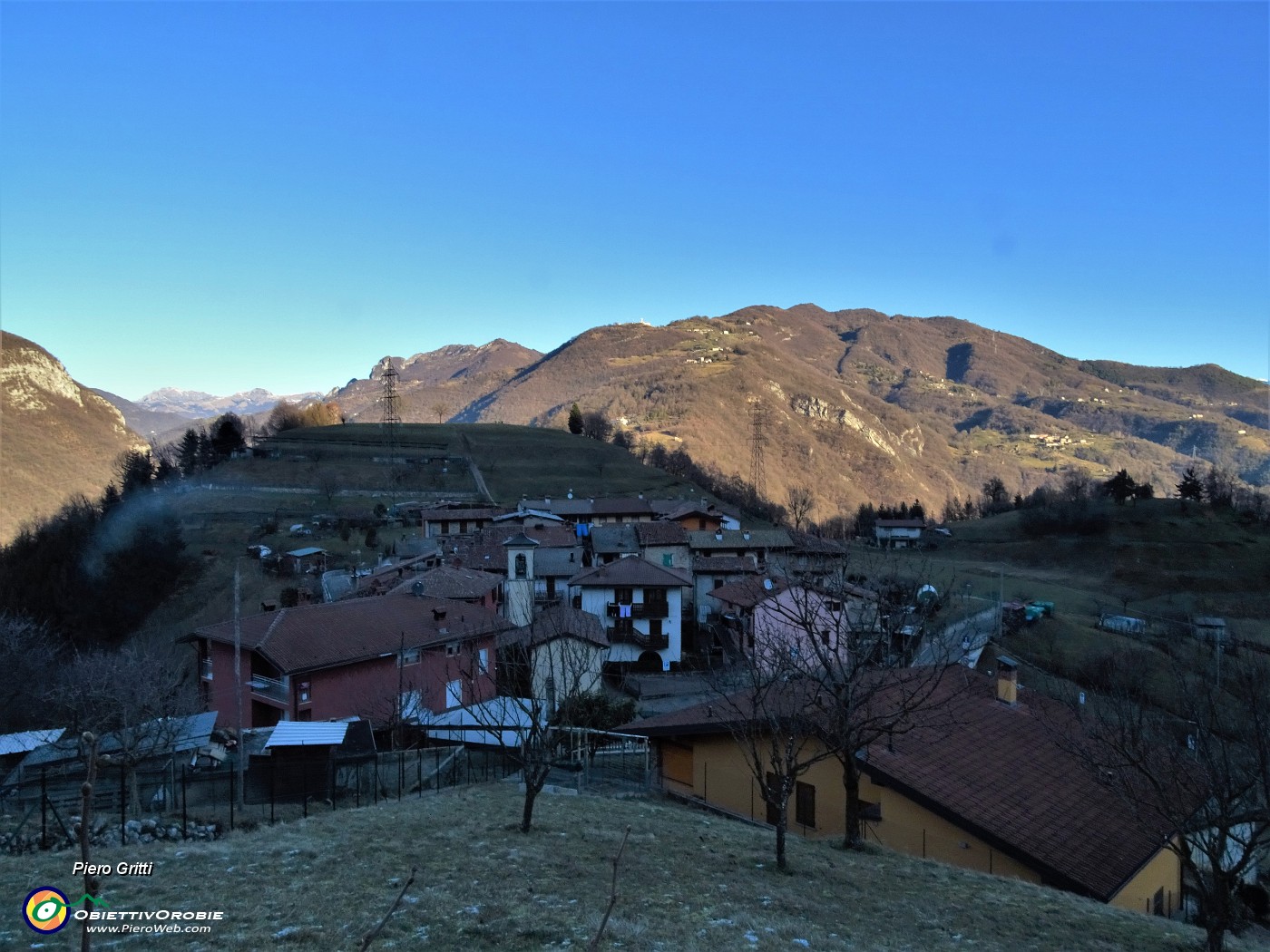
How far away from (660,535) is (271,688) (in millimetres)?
29551

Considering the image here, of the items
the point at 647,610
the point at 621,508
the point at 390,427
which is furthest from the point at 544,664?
the point at 390,427

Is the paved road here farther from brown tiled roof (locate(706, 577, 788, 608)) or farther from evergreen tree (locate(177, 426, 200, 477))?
evergreen tree (locate(177, 426, 200, 477))

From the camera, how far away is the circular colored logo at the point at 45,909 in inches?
192

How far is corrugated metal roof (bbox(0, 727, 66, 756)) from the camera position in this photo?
57.8ft

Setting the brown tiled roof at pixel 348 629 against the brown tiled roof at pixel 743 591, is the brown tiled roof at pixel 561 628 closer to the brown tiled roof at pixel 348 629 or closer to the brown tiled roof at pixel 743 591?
the brown tiled roof at pixel 348 629

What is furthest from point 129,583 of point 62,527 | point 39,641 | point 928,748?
point 928,748

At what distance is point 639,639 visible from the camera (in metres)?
39.8

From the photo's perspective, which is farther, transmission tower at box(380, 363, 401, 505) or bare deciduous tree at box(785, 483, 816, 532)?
transmission tower at box(380, 363, 401, 505)

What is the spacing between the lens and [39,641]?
106ft

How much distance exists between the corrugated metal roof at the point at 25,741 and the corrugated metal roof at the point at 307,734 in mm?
5254

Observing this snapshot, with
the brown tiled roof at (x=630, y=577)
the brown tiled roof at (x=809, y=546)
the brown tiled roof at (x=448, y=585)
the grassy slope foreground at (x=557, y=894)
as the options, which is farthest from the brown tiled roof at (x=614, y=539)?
the grassy slope foreground at (x=557, y=894)

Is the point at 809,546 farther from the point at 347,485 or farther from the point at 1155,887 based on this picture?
the point at 347,485

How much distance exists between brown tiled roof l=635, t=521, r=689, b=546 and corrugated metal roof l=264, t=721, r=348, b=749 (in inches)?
1278

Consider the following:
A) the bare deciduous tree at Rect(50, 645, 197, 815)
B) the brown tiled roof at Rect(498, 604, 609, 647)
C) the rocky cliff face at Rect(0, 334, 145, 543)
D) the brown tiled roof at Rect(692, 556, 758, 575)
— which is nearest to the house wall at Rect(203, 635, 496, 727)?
the bare deciduous tree at Rect(50, 645, 197, 815)
